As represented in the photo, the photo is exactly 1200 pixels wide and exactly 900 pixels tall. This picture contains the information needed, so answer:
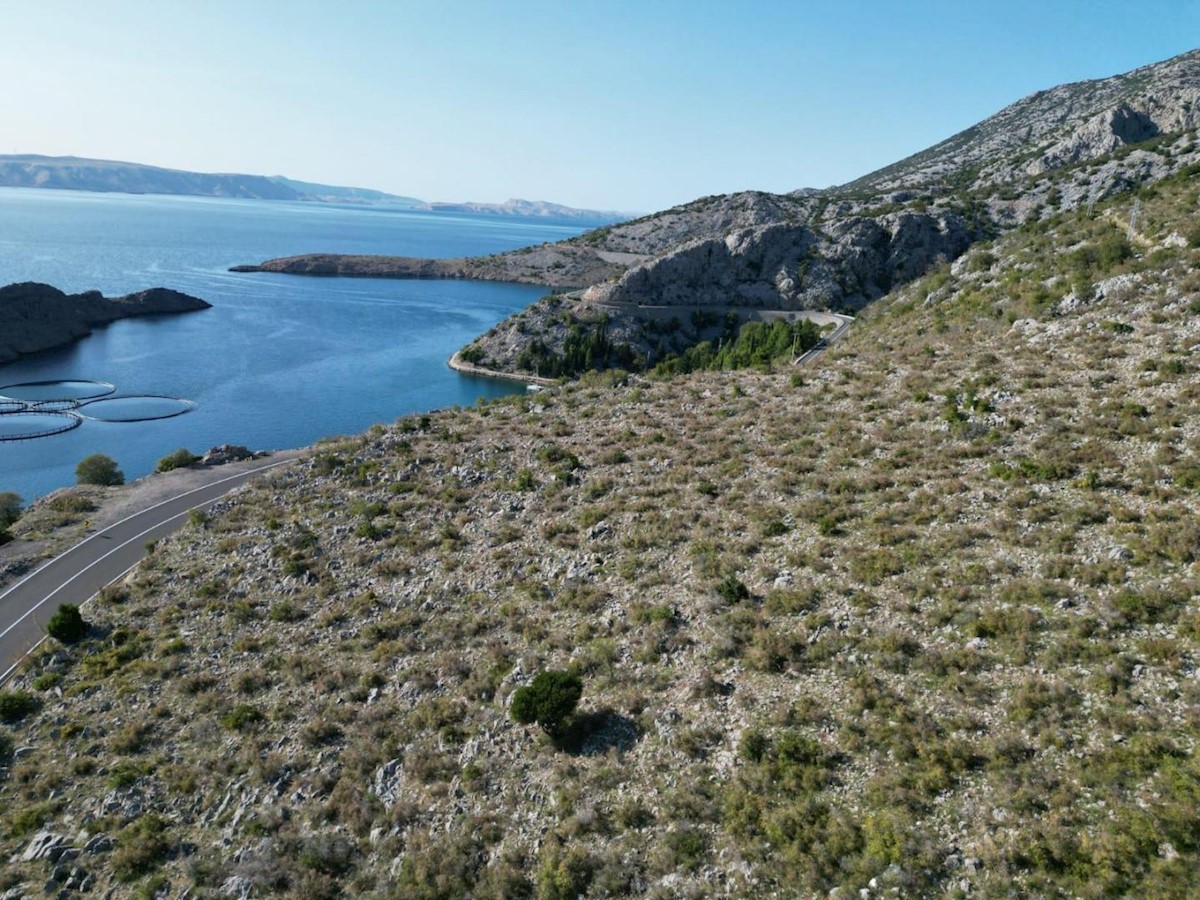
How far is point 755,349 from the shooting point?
295 feet

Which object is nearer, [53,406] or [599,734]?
[599,734]

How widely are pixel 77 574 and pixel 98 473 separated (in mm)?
24105

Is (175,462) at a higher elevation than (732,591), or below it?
below

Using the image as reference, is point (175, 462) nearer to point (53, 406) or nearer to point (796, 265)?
point (53, 406)

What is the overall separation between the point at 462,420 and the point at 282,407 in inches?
2345

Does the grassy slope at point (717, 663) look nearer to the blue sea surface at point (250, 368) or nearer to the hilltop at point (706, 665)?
the hilltop at point (706, 665)

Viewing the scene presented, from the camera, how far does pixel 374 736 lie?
66.9 feet

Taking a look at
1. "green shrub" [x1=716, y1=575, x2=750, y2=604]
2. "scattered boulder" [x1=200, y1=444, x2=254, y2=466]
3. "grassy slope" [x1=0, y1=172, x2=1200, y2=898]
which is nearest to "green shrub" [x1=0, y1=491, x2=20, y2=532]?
"scattered boulder" [x1=200, y1=444, x2=254, y2=466]

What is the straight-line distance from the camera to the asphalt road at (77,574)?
30.6 m

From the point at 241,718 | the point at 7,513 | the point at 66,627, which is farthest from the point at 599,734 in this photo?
the point at 7,513

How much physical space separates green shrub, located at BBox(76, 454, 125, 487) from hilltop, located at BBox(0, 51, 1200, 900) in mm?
25979

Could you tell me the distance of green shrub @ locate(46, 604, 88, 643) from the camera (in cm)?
2817

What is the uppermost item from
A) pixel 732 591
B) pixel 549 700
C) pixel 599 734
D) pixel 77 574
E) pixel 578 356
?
pixel 732 591

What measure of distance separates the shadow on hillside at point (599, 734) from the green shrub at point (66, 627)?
2277 cm
